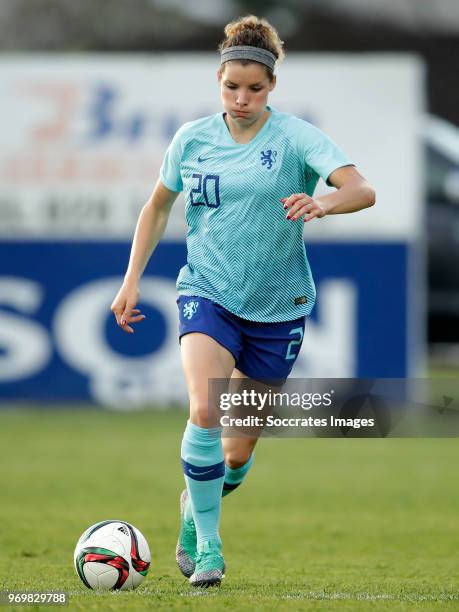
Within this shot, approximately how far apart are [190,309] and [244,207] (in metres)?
0.51

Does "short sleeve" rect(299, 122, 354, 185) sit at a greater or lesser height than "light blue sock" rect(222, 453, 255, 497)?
greater

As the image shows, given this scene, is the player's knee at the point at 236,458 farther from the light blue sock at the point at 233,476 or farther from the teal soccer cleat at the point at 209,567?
the teal soccer cleat at the point at 209,567

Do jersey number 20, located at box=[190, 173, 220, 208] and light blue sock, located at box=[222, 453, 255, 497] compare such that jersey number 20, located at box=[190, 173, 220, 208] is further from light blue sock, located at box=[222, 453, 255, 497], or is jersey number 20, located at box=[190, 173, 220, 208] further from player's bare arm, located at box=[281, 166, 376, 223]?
light blue sock, located at box=[222, 453, 255, 497]

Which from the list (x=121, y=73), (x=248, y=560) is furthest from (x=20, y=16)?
(x=248, y=560)

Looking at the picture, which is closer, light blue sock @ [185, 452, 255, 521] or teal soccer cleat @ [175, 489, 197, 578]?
teal soccer cleat @ [175, 489, 197, 578]

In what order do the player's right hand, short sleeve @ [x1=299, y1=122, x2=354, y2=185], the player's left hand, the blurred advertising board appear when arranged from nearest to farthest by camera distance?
the player's left hand → short sleeve @ [x1=299, y1=122, x2=354, y2=185] → the player's right hand → the blurred advertising board

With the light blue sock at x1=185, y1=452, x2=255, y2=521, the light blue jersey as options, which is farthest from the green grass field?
the light blue jersey

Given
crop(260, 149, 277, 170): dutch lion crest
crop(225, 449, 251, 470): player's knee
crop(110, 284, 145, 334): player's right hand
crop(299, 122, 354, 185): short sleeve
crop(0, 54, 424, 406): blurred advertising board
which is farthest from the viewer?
crop(0, 54, 424, 406): blurred advertising board

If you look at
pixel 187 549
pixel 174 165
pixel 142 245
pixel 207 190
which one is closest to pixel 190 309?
pixel 142 245

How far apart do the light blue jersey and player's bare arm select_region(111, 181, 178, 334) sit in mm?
134

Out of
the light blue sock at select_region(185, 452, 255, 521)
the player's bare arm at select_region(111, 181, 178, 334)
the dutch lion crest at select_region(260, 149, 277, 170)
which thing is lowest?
the light blue sock at select_region(185, 452, 255, 521)

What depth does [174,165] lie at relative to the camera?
682 cm

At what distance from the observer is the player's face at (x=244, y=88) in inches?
254

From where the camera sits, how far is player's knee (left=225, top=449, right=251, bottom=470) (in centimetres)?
710
